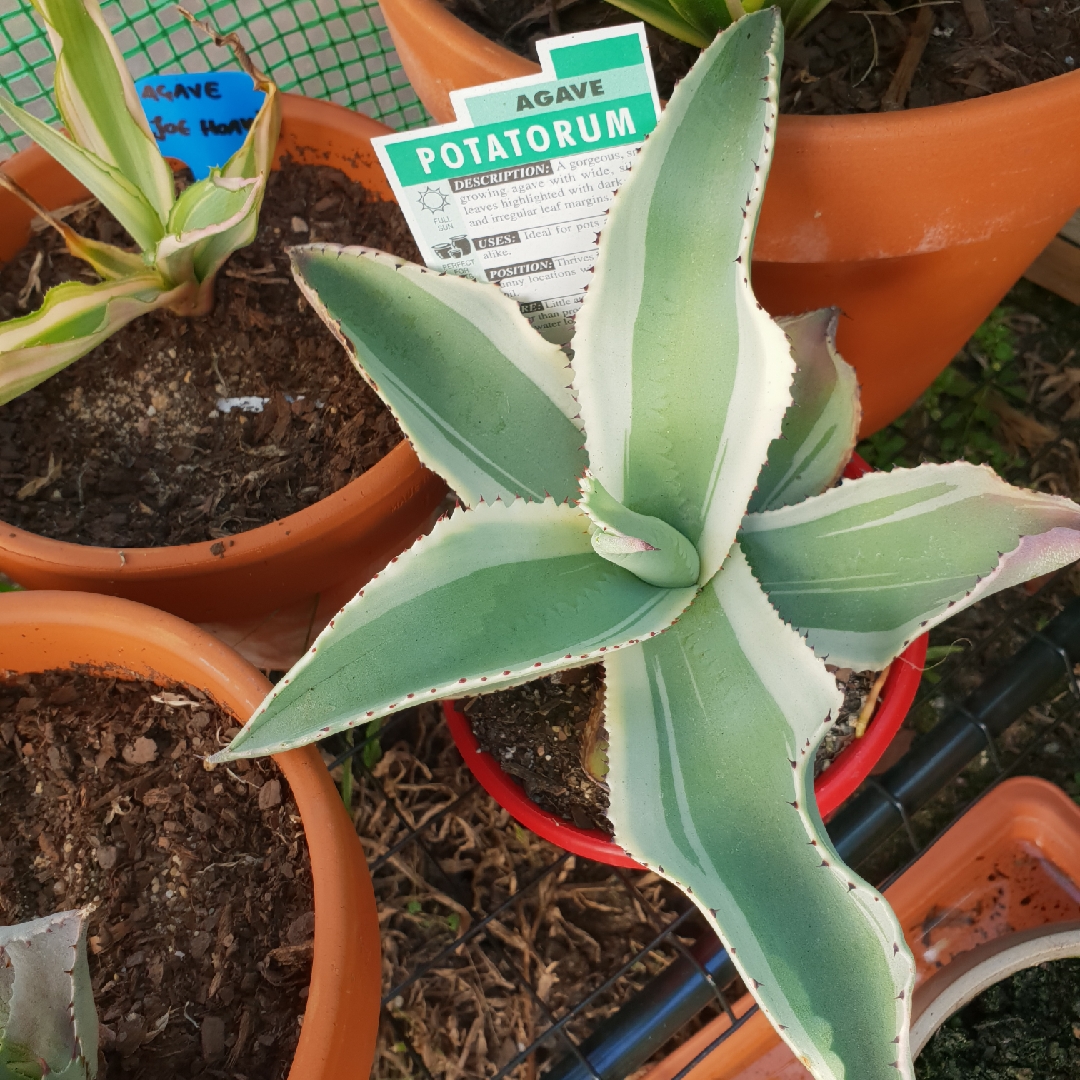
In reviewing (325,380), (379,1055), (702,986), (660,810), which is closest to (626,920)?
(702,986)

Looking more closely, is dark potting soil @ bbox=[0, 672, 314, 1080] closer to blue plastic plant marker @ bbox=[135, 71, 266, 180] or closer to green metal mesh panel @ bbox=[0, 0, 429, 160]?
blue plastic plant marker @ bbox=[135, 71, 266, 180]

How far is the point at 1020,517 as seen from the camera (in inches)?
24.7

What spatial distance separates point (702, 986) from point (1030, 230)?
705 millimetres

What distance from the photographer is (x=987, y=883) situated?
3.33 feet

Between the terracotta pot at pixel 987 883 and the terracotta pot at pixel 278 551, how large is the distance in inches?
23.2

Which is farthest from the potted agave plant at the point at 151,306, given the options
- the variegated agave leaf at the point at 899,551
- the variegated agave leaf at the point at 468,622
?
the variegated agave leaf at the point at 899,551

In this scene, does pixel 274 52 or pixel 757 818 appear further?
pixel 274 52

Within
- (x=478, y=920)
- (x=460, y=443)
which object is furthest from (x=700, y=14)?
(x=478, y=920)

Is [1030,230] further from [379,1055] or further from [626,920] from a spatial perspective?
[379,1055]

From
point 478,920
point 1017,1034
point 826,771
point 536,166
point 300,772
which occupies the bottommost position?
point 1017,1034

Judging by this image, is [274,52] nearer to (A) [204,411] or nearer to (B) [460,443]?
(A) [204,411]

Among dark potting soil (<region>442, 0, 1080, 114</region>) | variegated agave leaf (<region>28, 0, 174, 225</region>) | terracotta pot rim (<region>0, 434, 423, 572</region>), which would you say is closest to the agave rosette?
variegated agave leaf (<region>28, 0, 174, 225</region>)

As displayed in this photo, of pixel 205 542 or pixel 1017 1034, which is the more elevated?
pixel 205 542

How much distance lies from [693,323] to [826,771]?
0.38m
